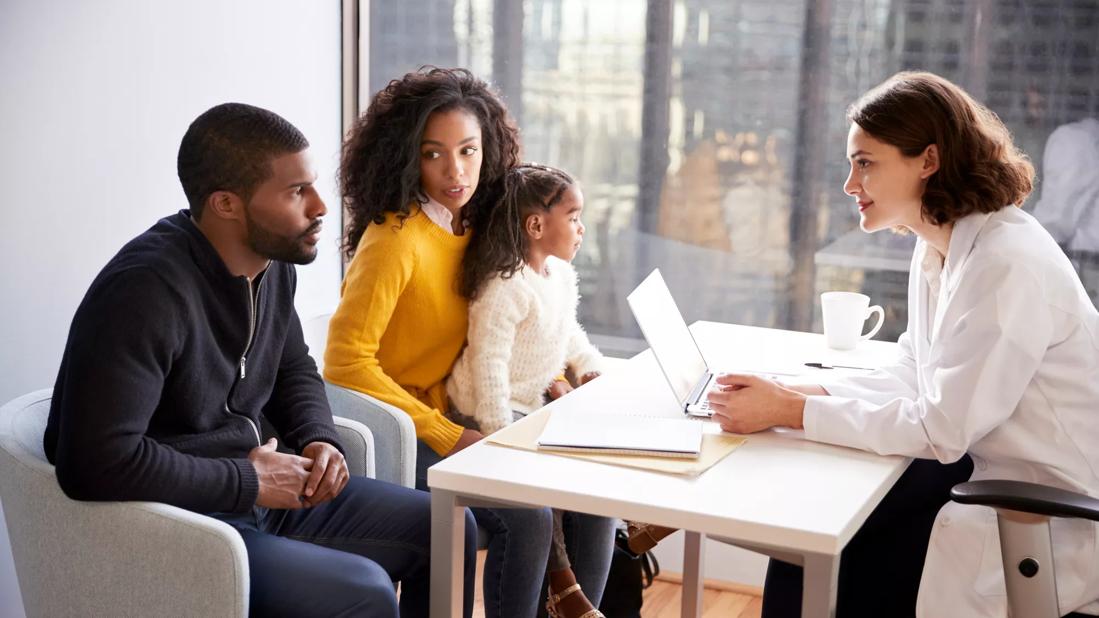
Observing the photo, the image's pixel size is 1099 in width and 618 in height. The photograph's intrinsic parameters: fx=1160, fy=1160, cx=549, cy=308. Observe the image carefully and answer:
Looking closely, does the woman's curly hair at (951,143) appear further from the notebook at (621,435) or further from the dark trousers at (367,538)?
the dark trousers at (367,538)

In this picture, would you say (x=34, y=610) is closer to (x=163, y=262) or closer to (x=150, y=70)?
(x=163, y=262)

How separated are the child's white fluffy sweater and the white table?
1.68 ft

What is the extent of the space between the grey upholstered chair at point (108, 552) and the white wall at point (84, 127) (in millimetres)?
563

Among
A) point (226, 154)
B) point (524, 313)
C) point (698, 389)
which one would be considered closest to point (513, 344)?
point (524, 313)

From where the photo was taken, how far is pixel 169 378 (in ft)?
5.67

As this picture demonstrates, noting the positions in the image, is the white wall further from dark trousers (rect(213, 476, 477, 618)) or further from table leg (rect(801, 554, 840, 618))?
table leg (rect(801, 554, 840, 618))

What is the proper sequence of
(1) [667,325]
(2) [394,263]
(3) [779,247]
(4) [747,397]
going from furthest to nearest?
(3) [779,247] → (2) [394,263] → (1) [667,325] → (4) [747,397]

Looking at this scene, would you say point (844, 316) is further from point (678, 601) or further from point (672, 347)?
point (678, 601)

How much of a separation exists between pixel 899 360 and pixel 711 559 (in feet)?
3.81

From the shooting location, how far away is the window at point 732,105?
2785 millimetres

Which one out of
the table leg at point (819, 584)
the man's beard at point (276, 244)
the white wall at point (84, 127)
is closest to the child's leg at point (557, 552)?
the man's beard at point (276, 244)

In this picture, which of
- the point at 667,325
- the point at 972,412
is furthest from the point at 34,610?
the point at 972,412

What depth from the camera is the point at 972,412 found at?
1.66 metres

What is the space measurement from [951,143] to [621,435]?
72 centimetres
